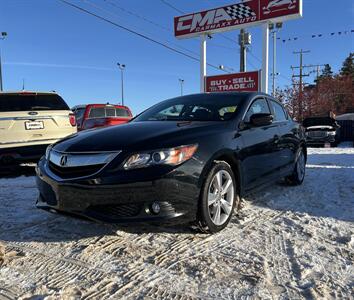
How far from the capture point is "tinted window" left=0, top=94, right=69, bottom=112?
7.64 metres

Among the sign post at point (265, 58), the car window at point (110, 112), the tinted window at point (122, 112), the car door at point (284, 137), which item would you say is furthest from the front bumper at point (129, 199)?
the sign post at point (265, 58)

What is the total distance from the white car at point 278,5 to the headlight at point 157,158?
12.5 m

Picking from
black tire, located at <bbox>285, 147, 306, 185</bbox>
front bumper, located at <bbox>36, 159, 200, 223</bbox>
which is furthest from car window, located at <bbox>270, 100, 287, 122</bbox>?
front bumper, located at <bbox>36, 159, 200, 223</bbox>

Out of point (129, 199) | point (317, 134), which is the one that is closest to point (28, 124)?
point (129, 199)

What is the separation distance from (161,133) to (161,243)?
1.05 metres

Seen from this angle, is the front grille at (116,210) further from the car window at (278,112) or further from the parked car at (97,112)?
the parked car at (97,112)

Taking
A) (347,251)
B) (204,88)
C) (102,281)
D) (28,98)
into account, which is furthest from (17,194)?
(204,88)

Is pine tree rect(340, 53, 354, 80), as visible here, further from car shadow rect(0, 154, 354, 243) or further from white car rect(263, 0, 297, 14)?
car shadow rect(0, 154, 354, 243)

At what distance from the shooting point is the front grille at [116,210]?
3660 millimetres

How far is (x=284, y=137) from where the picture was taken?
A: 6.10m

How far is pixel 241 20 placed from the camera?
1594cm

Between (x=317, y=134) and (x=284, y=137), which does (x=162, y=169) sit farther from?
(x=317, y=134)

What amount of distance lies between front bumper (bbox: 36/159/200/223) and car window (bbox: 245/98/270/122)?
1640 mm

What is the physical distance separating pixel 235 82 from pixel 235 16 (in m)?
2.54
